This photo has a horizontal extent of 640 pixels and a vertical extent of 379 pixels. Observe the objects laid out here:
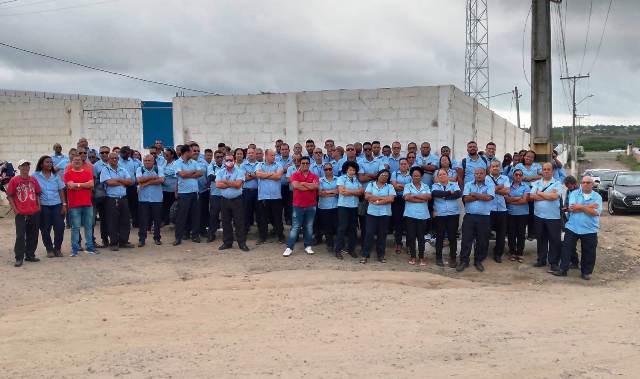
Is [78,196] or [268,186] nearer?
[78,196]

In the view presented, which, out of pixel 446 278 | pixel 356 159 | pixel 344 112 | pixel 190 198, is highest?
pixel 344 112

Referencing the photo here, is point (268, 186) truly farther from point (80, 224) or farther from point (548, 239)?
point (548, 239)

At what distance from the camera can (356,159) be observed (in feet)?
33.9

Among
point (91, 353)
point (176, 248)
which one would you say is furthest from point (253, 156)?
point (91, 353)

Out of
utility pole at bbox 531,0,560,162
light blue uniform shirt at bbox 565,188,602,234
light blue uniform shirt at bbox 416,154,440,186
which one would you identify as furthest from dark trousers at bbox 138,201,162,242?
utility pole at bbox 531,0,560,162

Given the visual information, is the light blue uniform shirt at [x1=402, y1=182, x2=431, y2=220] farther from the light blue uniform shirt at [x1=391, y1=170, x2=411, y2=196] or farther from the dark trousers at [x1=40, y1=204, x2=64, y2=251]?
the dark trousers at [x1=40, y1=204, x2=64, y2=251]

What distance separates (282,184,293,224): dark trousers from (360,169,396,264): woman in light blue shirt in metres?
2.21

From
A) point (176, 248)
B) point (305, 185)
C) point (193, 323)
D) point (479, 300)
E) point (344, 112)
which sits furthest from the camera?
point (344, 112)

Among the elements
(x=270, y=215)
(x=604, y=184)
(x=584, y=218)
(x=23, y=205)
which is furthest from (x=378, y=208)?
(x=604, y=184)

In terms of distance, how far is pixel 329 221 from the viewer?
986cm

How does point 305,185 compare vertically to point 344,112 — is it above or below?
below

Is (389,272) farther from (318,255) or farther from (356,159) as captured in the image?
(356,159)

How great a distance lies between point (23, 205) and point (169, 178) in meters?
3.04

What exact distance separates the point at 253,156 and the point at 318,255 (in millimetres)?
2338
